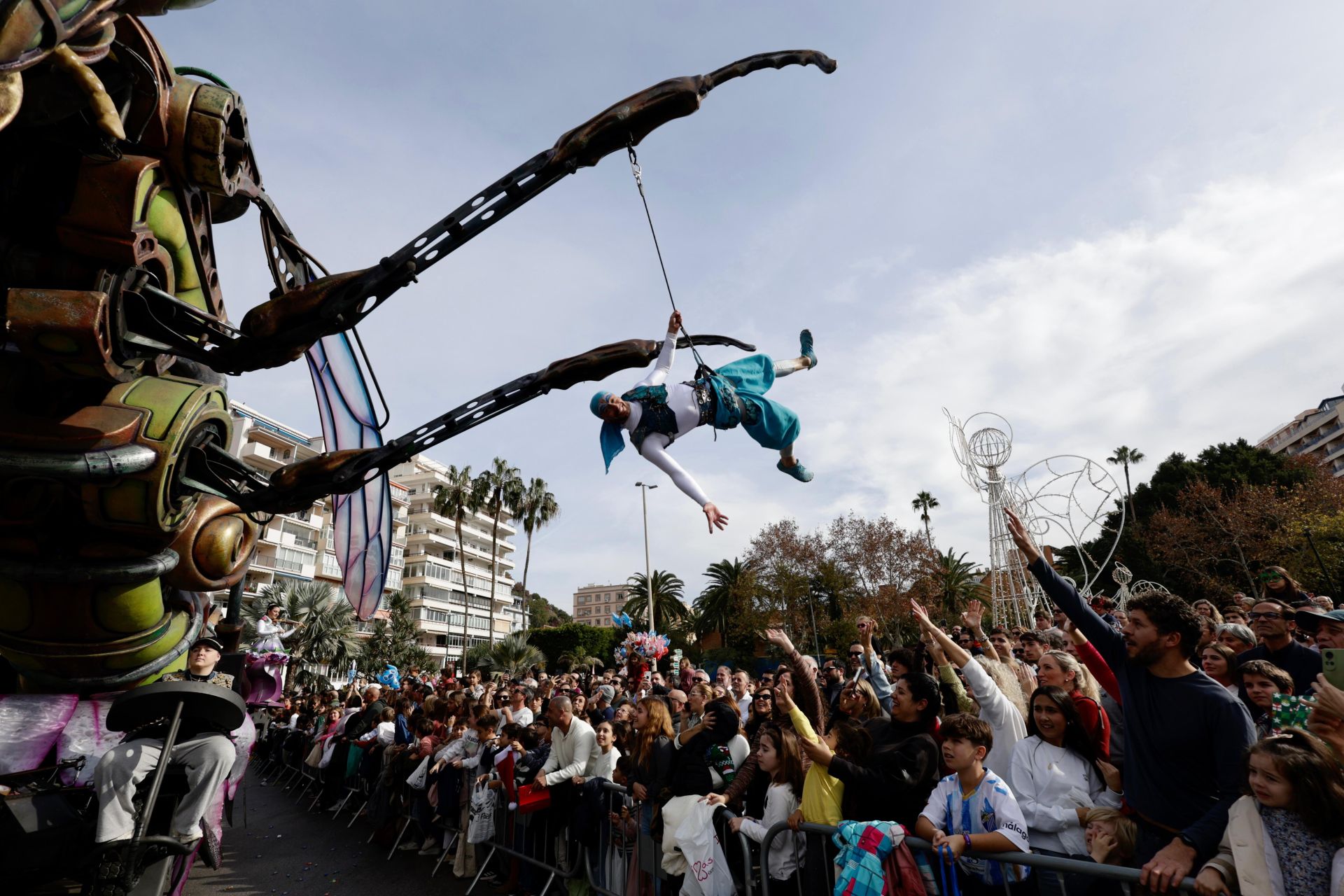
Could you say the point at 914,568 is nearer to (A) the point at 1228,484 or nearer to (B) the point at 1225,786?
(A) the point at 1228,484

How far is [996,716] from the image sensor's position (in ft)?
13.8

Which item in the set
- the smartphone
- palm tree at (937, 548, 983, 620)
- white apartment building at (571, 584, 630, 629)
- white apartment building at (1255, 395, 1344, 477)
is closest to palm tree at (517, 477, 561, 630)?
palm tree at (937, 548, 983, 620)

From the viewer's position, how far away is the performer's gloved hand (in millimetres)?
4457

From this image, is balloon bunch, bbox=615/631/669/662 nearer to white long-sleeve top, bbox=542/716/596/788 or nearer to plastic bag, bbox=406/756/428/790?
plastic bag, bbox=406/756/428/790

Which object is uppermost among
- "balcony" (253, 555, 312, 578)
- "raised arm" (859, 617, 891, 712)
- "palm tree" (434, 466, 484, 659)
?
"palm tree" (434, 466, 484, 659)

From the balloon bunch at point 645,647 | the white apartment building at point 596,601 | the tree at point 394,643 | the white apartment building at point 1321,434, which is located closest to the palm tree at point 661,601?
the tree at point 394,643

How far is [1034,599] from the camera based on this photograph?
18.7 meters

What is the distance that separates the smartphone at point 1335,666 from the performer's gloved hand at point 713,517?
108 inches

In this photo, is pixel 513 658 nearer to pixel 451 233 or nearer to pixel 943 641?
pixel 943 641

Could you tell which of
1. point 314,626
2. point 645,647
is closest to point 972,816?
point 645,647

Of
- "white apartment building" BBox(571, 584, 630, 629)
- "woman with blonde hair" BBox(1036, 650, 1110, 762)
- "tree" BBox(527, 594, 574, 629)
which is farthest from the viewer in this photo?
"white apartment building" BBox(571, 584, 630, 629)

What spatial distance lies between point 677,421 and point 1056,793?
2763 millimetres

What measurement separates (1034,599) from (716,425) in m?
17.0

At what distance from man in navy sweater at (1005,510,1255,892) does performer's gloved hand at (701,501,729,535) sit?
2.00 metres
